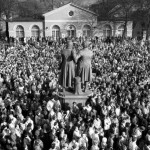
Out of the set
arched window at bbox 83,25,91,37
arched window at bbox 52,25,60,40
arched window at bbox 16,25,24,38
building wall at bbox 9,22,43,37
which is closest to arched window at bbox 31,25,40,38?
building wall at bbox 9,22,43,37

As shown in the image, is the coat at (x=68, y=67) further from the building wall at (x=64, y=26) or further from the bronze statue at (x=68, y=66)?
the building wall at (x=64, y=26)

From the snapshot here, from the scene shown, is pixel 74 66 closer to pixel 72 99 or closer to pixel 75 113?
pixel 72 99

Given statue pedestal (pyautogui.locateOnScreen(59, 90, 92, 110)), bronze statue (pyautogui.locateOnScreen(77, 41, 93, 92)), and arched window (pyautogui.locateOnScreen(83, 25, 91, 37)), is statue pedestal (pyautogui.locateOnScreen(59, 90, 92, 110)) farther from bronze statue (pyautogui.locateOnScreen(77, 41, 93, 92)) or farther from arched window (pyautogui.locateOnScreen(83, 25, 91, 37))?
arched window (pyautogui.locateOnScreen(83, 25, 91, 37))

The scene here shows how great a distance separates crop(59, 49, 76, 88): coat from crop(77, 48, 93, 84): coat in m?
0.31

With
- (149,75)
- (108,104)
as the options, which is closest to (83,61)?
(108,104)

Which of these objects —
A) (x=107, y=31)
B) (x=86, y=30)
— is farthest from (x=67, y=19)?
(x=107, y=31)

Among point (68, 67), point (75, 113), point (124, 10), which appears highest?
point (124, 10)

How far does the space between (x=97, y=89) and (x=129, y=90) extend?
1.62 m

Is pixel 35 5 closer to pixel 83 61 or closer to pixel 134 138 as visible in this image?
pixel 83 61

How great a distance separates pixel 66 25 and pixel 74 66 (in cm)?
2804

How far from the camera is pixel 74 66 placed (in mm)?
11656

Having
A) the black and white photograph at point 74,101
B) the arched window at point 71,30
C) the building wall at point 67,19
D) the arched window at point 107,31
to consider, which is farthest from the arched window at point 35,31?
the black and white photograph at point 74,101

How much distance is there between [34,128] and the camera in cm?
988

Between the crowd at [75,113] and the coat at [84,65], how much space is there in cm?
92
